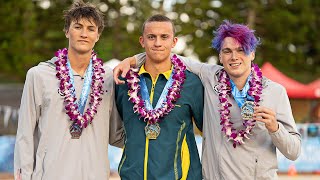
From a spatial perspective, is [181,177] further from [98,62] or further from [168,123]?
[98,62]

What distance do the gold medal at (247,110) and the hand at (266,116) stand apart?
185 mm

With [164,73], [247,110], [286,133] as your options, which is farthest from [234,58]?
[286,133]

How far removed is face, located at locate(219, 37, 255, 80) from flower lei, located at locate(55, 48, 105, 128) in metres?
1.13

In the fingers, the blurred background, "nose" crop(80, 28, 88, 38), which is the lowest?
the fingers

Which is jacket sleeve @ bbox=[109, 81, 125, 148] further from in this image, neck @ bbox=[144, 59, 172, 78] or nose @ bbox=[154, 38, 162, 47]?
nose @ bbox=[154, 38, 162, 47]

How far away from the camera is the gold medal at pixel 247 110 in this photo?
5.34m

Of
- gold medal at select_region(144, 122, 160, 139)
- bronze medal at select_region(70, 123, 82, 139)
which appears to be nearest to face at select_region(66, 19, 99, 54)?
bronze medal at select_region(70, 123, 82, 139)

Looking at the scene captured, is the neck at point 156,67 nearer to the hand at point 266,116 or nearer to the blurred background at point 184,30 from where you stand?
the hand at point 266,116

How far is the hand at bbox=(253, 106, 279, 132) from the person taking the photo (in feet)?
16.7

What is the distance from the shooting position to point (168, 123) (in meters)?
5.71

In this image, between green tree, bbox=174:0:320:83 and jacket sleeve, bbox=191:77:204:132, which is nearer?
jacket sleeve, bbox=191:77:204:132

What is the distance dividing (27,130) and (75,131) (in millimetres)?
405

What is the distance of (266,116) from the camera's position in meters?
5.10

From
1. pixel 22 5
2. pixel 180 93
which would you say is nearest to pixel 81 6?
pixel 180 93
